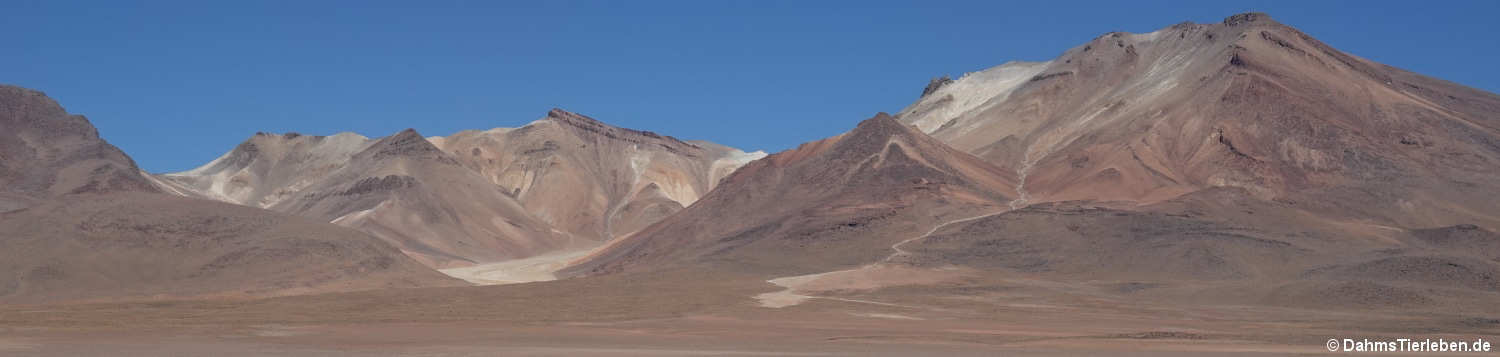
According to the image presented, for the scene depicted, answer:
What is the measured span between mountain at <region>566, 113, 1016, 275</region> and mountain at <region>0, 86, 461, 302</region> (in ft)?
84.9

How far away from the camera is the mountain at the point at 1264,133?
13062 centimetres

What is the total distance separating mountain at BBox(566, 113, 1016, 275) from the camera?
120812 mm

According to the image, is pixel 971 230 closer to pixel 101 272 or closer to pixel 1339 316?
pixel 1339 316

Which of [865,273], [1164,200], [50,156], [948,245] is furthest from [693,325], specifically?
[50,156]

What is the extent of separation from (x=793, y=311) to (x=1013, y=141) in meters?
88.3

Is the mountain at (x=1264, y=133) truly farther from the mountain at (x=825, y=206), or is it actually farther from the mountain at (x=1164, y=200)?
the mountain at (x=825, y=206)

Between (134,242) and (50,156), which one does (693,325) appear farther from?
(50,156)

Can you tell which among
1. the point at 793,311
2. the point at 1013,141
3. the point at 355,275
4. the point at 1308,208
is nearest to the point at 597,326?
the point at 793,311

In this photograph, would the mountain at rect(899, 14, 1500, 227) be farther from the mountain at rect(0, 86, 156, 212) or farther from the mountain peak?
the mountain at rect(0, 86, 156, 212)

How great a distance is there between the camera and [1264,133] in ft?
466

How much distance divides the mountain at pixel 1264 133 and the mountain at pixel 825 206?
8.08 m

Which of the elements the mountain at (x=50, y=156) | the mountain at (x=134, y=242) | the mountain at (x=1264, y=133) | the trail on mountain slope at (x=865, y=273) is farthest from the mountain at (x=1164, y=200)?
the mountain at (x=50, y=156)

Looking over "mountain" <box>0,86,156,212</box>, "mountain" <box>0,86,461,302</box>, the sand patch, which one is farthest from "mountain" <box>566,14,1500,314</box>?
"mountain" <box>0,86,156,212</box>

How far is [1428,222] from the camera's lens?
123 meters
